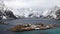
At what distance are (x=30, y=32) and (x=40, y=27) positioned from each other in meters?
1.07

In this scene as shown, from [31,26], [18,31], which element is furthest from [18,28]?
[31,26]

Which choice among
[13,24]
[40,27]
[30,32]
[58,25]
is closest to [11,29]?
[13,24]

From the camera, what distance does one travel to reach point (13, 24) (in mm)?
11180

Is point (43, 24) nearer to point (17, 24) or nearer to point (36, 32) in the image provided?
point (36, 32)

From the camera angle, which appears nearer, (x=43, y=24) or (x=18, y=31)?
(x=18, y=31)

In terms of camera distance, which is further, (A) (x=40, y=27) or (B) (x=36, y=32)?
(A) (x=40, y=27)

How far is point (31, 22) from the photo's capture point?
11.7 m

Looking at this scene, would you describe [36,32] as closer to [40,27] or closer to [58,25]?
[40,27]

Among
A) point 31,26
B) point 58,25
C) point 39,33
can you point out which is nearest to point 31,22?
point 31,26

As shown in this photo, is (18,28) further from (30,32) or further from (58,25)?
(58,25)

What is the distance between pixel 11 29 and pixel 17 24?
24.0 inches

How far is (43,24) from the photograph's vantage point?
38.7 ft

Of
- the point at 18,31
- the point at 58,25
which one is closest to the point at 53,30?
the point at 58,25

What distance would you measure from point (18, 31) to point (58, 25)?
10.0 ft
